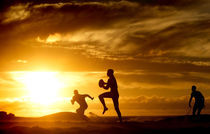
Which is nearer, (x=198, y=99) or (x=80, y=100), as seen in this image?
(x=198, y=99)

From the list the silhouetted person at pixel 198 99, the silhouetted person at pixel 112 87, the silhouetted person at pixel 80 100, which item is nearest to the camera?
the silhouetted person at pixel 112 87

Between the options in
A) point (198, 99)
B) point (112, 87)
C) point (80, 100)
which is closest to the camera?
point (112, 87)

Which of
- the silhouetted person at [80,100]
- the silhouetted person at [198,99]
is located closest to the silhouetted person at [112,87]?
the silhouetted person at [80,100]

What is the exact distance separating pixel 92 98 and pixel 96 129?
26.1 ft

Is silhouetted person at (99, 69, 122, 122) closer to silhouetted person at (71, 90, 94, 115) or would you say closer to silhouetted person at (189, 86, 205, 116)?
silhouetted person at (71, 90, 94, 115)

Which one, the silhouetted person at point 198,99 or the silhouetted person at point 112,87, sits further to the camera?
the silhouetted person at point 198,99

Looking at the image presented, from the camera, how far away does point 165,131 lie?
14.6 m

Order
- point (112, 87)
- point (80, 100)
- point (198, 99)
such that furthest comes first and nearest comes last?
point (80, 100) → point (198, 99) → point (112, 87)

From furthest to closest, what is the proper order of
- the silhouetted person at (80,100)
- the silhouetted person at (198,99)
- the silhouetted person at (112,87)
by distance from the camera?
the silhouetted person at (80,100) < the silhouetted person at (198,99) < the silhouetted person at (112,87)

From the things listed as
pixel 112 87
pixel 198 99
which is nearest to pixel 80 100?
pixel 112 87

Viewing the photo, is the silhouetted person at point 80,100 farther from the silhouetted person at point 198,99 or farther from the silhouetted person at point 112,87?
the silhouetted person at point 198,99

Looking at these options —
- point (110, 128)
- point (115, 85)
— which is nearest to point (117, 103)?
point (115, 85)

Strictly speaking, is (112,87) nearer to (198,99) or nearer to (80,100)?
(80,100)

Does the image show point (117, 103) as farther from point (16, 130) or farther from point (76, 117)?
point (76, 117)
